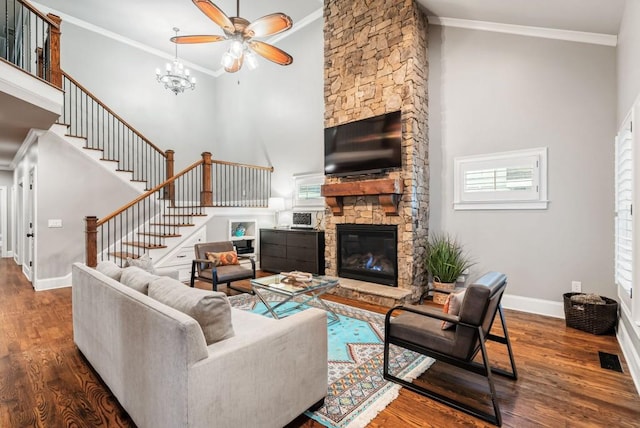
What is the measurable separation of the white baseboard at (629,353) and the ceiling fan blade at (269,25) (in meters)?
4.35

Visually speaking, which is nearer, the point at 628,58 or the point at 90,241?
the point at 628,58

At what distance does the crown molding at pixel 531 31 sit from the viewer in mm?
3541

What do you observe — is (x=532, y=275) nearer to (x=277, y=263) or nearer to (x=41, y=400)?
(x=277, y=263)

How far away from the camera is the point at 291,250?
6.05 m

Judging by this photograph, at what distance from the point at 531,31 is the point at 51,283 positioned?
808 centimetres

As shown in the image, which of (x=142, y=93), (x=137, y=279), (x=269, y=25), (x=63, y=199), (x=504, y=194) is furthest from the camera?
(x=142, y=93)

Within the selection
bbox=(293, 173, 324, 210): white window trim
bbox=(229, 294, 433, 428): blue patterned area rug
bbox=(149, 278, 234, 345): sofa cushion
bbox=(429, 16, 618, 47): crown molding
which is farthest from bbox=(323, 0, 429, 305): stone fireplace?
bbox=(149, 278, 234, 345): sofa cushion

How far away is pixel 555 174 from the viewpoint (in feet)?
12.6

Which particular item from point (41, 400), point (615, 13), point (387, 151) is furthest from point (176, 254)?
point (615, 13)

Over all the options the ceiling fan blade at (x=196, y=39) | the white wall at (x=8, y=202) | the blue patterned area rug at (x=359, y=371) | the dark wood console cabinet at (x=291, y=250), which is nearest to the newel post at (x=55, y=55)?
the ceiling fan blade at (x=196, y=39)

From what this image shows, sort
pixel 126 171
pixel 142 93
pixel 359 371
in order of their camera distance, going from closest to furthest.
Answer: pixel 359 371 → pixel 126 171 → pixel 142 93

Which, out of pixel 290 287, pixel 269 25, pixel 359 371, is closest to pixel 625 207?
pixel 359 371

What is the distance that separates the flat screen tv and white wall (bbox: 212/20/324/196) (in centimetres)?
112

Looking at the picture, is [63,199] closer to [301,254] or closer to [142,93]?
[142,93]
